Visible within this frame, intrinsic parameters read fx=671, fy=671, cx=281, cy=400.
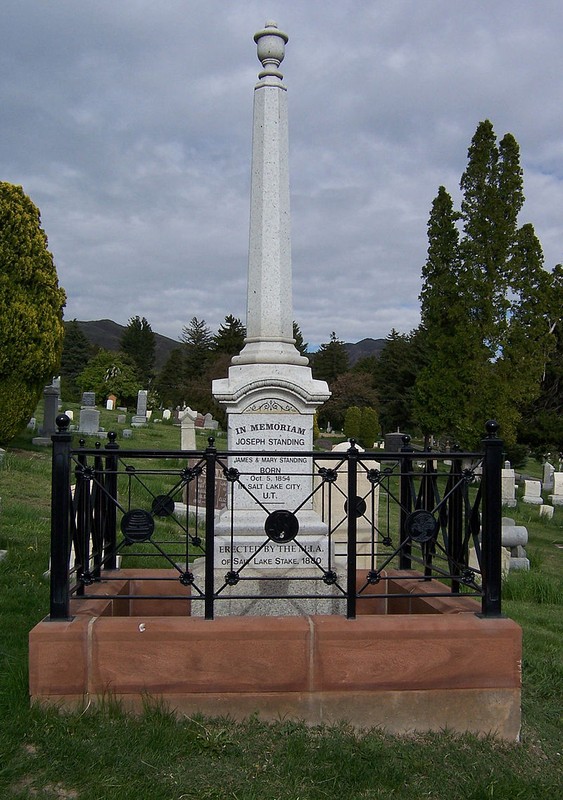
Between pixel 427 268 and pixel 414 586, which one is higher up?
pixel 427 268

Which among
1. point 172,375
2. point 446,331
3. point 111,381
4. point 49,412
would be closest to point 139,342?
point 172,375

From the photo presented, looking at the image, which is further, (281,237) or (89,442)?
(89,442)

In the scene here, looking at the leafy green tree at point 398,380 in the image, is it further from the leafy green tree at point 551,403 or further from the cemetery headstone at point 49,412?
the cemetery headstone at point 49,412

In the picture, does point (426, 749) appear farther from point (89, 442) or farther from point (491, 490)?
point (89, 442)

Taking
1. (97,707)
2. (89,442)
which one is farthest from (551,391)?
(97,707)

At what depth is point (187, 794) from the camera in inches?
113

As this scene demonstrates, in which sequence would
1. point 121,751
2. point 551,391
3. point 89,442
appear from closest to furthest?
point 121,751
point 89,442
point 551,391

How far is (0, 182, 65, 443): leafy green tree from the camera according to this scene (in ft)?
46.5

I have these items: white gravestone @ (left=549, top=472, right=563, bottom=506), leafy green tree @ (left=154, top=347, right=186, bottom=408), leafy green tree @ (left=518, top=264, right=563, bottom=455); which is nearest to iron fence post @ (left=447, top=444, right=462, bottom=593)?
white gravestone @ (left=549, top=472, right=563, bottom=506)

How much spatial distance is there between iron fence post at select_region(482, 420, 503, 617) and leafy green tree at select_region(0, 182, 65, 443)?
12329 mm

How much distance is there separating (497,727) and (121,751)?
201 cm

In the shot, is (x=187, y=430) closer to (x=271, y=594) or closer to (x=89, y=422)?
(x=89, y=422)

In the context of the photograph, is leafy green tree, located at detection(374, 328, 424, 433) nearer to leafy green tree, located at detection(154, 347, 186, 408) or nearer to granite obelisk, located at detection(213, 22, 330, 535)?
leafy green tree, located at detection(154, 347, 186, 408)

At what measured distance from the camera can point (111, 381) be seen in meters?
42.5
